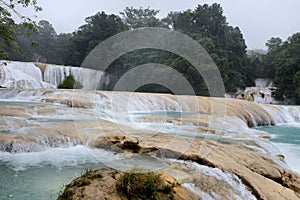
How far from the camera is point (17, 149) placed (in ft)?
13.3

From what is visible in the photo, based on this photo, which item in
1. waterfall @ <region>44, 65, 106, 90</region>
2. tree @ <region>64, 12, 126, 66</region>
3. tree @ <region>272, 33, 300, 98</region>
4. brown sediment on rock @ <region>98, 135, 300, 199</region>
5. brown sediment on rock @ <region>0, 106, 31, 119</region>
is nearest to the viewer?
brown sediment on rock @ <region>98, 135, 300, 199</region>

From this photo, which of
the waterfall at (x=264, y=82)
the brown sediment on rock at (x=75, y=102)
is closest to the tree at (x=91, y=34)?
the waterfall at (x=264, y=82)

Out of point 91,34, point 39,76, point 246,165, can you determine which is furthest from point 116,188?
point 91,34

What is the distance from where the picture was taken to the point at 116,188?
7.70 ft

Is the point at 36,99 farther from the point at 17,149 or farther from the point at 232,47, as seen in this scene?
the point at 232,47

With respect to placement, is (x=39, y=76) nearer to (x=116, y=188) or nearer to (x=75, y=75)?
(x=75, y=75)

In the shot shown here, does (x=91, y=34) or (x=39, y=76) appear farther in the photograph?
(x=91, y=34)

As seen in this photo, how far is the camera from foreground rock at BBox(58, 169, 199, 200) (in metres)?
2.23

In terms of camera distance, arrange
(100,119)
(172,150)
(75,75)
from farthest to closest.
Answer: (75,75) → (100,119) → (172,150)

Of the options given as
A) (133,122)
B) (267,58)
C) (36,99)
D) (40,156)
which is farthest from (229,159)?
(267,58)

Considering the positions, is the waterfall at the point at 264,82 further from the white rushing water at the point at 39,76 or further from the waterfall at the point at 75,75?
the waterfall at the point at 75,75

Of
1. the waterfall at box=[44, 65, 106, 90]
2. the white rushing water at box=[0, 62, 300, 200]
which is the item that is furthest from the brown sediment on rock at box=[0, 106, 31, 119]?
the waterfall at box=[44, 65, 106, 90]

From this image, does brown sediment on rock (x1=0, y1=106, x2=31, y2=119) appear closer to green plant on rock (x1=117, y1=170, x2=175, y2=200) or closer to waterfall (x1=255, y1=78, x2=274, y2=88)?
green plant on rock (x1=117, y1=170, x2=175, y2=200)

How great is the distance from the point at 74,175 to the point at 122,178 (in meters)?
1.10
